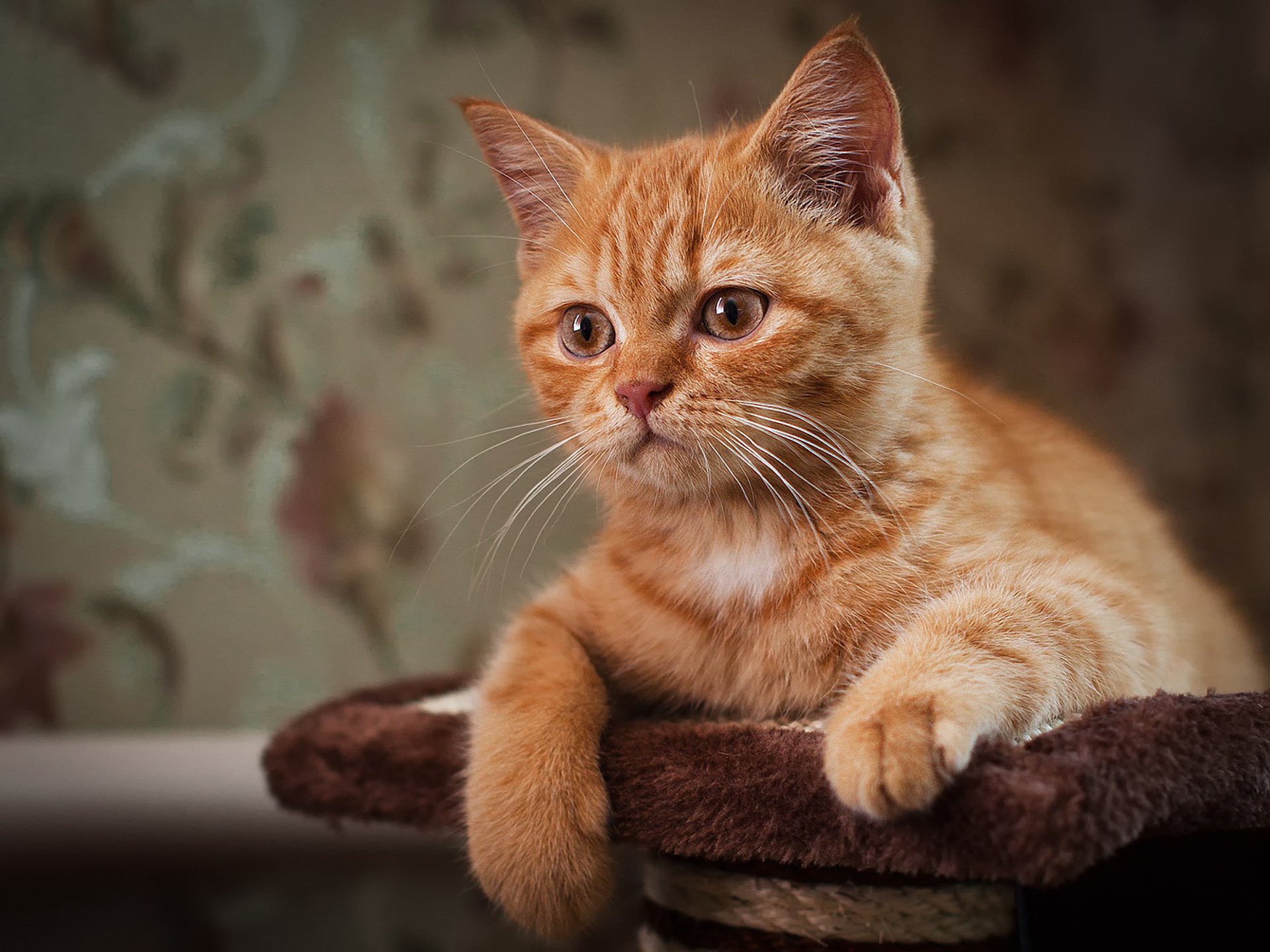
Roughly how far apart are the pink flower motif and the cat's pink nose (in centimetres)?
124

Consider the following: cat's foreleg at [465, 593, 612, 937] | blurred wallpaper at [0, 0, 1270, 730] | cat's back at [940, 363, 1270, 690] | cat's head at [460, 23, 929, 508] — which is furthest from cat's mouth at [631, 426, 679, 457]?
blurred wallpaper at [0, 0, 1270, 730]

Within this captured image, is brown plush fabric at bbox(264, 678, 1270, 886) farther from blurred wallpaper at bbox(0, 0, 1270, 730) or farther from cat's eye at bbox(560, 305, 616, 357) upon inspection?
blurred wallpaper at bbox(0, 0, 1270, 730)

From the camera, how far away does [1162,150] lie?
2.31m

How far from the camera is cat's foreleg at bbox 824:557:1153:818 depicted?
26.0 inches

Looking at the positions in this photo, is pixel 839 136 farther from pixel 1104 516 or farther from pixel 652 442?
pixel 1104 516

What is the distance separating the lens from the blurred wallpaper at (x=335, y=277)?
163cm

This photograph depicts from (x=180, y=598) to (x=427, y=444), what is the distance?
518 mm

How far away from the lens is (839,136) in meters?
0.97

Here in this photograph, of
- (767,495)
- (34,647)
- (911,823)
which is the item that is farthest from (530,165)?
(34,647)

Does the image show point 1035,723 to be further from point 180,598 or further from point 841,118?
point 180,598

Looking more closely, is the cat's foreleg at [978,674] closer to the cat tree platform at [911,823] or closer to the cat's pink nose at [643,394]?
the cat tree platform at [911,823]

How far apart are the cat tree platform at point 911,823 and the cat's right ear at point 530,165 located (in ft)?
1.94

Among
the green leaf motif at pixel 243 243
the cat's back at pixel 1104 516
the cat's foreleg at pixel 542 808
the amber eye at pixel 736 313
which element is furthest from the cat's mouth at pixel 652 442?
the green leaf motif at pixel 243 243

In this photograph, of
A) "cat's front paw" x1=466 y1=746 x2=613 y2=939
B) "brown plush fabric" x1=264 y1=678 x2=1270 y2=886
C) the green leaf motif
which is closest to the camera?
"brown plush fabric" x1=264 y1=678 x2=1270 y2=886
